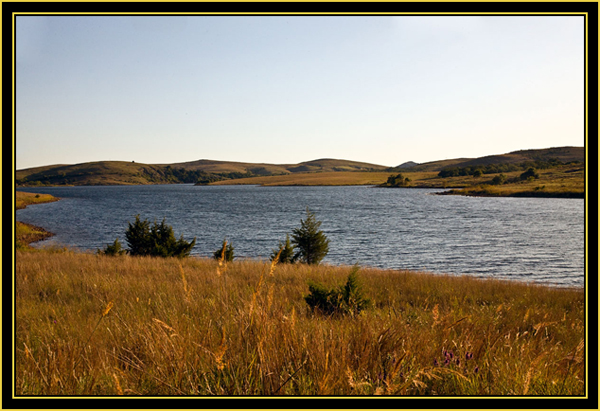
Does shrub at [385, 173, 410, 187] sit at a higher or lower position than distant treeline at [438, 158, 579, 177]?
lower

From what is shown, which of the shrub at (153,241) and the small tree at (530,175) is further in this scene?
the small tree at (530,175)

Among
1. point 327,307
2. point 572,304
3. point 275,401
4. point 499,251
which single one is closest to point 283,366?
point 275,401

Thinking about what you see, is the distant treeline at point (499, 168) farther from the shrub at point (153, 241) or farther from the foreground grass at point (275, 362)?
the foreground grass at point (275, 362)

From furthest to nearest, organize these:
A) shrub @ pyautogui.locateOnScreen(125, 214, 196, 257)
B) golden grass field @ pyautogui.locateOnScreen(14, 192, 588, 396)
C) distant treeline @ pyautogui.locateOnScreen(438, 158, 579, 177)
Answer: distant treeline @ pyautogui.locateOnScreen(438, 158, 579, 177), shrub @ pyautogui.locateOnScreen(125, 214, 196, 257), golden grass field @ pyautogui.locateOnScreen(14, 192, 588, 396)

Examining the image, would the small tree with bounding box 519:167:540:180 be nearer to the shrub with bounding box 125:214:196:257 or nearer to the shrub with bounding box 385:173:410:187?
the shrub with bounding box 385:173:410:187

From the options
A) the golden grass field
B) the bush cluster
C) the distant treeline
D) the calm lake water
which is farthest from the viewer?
the bush cluster

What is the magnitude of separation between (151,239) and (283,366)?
22171 millimetres

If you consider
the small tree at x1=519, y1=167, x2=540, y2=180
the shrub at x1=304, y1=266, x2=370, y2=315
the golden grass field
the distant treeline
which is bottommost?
the shrub at x1=304, y1=266, x2=370, y2=315

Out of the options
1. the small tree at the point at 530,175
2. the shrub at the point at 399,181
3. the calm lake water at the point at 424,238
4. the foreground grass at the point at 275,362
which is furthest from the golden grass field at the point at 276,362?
the shrub at the point at 399,181

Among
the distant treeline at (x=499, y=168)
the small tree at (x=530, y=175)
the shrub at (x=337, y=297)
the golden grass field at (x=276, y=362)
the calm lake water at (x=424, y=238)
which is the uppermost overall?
the distant treeline at (x=499, y=168)

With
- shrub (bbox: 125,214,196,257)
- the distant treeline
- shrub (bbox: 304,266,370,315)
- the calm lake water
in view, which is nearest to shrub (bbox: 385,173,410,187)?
the distant treeline

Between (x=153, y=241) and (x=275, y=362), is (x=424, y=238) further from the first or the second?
(x=275, y=362)

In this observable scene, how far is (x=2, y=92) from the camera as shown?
2.78 m

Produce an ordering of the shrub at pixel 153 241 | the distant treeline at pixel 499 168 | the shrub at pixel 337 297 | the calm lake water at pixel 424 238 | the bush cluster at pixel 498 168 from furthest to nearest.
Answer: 1. the bush cluster at pixel 498 168
2. the distant treeline at pixel 499 168
3. the calm lake water at pixel 424 238
4. the shrub at pixel 153 241
5. the shrub at pixel 337 297
